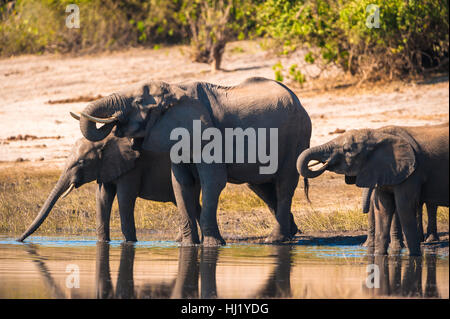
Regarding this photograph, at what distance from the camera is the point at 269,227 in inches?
524

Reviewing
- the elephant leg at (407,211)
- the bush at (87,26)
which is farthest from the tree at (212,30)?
the elephant leg at (407,211)

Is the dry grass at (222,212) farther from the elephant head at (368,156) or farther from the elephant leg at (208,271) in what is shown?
the elephant head at (368,156)

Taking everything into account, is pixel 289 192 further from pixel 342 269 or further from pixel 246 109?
pixel 342 269

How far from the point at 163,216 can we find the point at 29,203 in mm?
1931

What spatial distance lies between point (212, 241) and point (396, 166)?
2.35 meters

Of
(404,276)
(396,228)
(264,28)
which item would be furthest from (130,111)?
(264,28)

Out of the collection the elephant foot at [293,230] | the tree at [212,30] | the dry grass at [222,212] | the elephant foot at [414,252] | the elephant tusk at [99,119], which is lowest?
the dry grass at [222,212]

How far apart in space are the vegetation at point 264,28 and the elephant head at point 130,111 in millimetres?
7744

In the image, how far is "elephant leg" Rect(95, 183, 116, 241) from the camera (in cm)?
1217

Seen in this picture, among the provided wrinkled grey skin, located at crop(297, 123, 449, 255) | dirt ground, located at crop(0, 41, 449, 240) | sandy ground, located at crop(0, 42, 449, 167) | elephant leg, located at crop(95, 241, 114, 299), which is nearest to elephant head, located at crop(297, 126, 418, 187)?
wrinkled grey skin, located at crop(297, 123, 449, 255)

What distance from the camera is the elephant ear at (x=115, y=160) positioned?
12102mm

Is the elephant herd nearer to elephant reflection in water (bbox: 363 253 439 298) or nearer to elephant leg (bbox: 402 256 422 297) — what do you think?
elephant reflection in water (bbox: 363 253 439 298)

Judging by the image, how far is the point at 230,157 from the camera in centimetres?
1180
